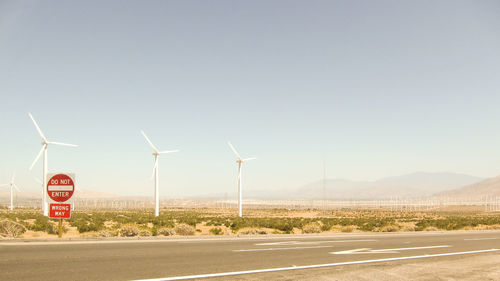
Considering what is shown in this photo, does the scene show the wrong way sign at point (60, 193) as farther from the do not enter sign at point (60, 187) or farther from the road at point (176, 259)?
the road at point (176, 259)

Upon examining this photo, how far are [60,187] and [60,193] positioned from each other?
10.0 inches

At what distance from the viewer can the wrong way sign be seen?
57.5ft

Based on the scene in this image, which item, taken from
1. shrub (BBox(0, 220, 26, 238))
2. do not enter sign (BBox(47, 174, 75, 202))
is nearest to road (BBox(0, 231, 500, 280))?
do not enter sign (BBox(47, 174, 75, 202))

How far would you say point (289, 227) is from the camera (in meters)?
32.5

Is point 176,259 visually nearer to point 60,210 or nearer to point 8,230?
point 60,210

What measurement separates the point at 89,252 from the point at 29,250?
2.04 m

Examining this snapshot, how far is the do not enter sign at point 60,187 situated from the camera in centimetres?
1752

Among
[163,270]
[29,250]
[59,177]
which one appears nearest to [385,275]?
[163,270]

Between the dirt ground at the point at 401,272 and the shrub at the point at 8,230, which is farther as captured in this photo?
the shrub at the point at 8,230

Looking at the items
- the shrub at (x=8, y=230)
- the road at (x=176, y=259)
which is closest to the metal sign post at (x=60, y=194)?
the road at (x=176, y=259)

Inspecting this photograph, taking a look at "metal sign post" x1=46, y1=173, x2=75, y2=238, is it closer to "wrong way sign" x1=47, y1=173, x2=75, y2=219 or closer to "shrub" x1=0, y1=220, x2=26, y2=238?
"wrong way sign" x1=47, y1=173, x2=75, y2=219

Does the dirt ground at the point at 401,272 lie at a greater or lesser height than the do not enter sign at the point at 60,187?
lesser

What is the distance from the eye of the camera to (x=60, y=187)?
1766cm

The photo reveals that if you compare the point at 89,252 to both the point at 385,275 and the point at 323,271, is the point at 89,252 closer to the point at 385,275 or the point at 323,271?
the point at 323,271
